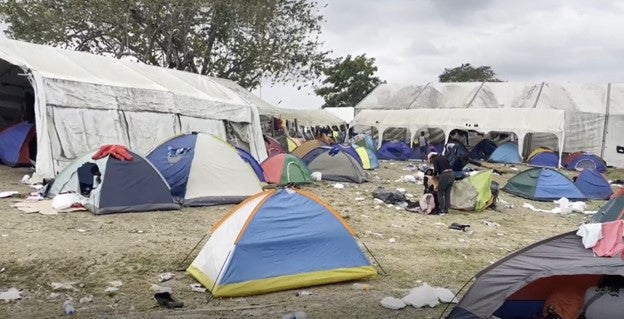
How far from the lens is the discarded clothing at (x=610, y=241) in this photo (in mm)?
Answer: 4723

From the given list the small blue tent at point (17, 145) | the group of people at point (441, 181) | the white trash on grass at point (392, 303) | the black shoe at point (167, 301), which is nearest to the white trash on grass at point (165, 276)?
the black shoe at point (167, 301)

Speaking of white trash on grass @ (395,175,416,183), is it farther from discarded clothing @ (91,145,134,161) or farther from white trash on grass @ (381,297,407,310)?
white trash on grass @ (381,297,407,310)

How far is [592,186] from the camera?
15.5 meters

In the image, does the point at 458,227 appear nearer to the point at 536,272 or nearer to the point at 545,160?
the point at 536,272

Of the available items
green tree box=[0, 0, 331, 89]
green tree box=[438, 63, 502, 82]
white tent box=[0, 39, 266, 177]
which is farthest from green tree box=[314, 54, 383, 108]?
white tent box=[0, 39, 266, 177]

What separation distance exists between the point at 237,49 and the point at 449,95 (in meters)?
15.3

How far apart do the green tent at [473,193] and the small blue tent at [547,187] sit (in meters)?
2.87

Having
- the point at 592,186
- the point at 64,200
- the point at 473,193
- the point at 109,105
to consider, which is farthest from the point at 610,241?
the point at 109,105

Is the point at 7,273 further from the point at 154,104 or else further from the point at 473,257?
the point at 154,104

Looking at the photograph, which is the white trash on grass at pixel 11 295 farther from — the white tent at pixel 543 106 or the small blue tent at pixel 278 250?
the white tent at pixel 543 106

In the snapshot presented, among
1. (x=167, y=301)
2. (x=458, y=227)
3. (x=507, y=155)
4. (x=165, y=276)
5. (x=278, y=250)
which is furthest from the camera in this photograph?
(x=507, y=155)

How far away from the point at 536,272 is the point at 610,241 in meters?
0.76

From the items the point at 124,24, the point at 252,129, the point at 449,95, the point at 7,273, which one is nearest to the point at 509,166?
the point at 449,95

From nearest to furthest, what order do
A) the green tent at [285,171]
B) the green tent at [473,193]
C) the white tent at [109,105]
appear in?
the green tent at [473,193], the white tent at [109,105], the green tent at [285,171]
